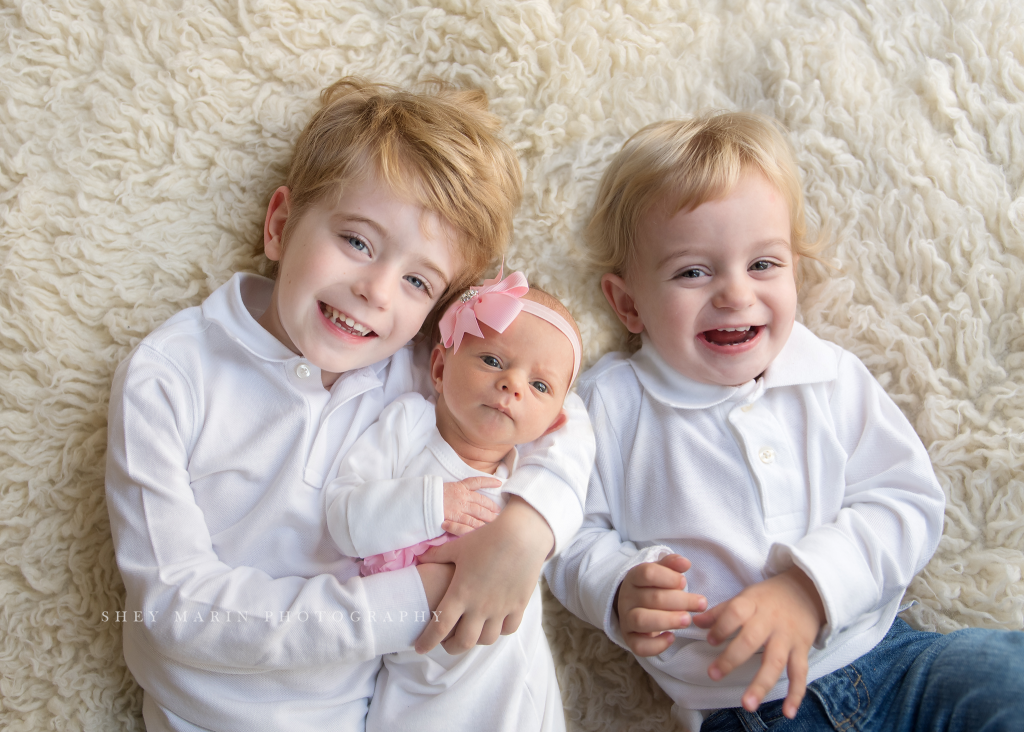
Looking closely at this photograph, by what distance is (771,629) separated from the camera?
4.56ft

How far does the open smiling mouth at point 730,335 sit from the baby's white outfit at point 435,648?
54 centimetres

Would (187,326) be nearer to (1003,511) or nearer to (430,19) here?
(430,19)

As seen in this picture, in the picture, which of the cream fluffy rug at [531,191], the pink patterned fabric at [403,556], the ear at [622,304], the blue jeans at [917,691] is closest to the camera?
the blue jeans at [917,691]

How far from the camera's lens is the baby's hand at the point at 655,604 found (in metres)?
1.42

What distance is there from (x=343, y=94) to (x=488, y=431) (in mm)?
804

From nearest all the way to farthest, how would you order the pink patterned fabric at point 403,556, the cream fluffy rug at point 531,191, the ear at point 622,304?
the pink patterned fabric at point 403,556 < the cream fluffy rug at point 531,191 < the ear at point 622,304

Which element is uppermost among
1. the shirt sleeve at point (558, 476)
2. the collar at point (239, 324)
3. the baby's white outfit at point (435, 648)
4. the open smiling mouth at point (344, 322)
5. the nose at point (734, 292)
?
the nose at point (734, 292)

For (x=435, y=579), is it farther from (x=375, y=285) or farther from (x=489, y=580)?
(x=375, y=285)

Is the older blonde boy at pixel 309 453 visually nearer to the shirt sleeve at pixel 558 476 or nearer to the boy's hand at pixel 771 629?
the shirt sleeve at pixel 558 476

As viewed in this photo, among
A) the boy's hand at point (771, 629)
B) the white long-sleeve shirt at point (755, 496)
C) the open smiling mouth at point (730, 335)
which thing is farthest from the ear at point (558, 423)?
the boy's hand at point (771, 629)

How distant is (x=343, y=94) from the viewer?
170 cm

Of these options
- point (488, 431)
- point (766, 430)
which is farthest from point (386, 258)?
point (766, 430)

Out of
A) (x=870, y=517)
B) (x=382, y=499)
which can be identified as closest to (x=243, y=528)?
(x=382, y=499)

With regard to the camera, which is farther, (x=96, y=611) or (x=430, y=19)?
(x=430, y=19)
